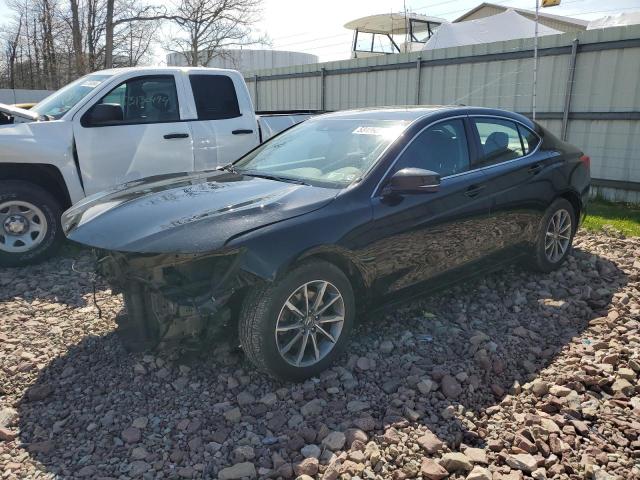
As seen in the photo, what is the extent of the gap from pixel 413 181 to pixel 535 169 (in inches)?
75.7

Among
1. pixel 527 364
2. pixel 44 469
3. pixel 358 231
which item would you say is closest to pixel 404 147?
pixel 358 231

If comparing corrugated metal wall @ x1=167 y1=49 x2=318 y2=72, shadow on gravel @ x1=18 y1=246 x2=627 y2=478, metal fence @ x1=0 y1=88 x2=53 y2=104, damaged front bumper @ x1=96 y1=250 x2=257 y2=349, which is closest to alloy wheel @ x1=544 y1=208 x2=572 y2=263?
shadow on gravel @ x1=18 y1=246 x2=627 y2=478

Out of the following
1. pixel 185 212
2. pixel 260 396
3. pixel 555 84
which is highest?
pixel 555 84

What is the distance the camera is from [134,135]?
5.85 metres

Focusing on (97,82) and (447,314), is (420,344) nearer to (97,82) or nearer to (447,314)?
(447,314)

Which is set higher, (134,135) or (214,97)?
(214,97)

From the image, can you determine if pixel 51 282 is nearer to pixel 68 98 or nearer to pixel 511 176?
pixel 68 98

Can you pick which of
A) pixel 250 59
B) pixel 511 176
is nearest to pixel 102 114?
pixel 511 176

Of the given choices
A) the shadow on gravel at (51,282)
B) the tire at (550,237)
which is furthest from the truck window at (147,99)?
the tire at (550,237)

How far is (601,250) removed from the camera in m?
5.96

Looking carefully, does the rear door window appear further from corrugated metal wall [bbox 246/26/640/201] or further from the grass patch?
corrugated metal wall [bbox 246/26/640/201]

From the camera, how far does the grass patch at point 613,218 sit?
686cm

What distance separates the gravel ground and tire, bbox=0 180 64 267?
97 cm

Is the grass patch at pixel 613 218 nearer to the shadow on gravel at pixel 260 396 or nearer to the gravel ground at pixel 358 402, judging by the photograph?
the gravel ground at pixel 358 402
